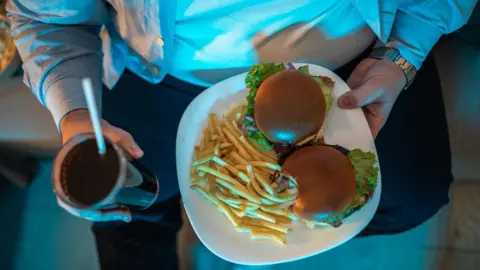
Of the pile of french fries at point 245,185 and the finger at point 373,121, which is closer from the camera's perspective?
the pile of french fries at point 245,185

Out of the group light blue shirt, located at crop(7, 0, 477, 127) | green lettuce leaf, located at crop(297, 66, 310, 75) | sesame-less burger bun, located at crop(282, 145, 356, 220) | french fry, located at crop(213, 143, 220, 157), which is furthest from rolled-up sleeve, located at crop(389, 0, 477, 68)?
french fry, located at crop(213, 143, 220, 157)

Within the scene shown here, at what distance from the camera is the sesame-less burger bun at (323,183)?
2.87 feet

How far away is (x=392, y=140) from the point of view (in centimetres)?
113

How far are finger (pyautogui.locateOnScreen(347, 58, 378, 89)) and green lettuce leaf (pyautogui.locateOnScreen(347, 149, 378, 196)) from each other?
0.24 metres

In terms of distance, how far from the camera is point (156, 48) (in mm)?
1018

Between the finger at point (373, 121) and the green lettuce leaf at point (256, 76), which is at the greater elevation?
the green lettuce leaf at point (256, 76)

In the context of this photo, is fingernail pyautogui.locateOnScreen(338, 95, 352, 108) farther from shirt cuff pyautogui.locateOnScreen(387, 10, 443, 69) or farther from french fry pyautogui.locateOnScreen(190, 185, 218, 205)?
french fry pyautogui.locateOnScreen(190, 185, 218, 205)

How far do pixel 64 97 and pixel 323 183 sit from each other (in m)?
0.51

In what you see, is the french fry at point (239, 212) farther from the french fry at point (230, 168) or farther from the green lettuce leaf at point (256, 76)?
the green lettuce leaf at point (256, 76)

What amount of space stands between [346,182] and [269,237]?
18cm

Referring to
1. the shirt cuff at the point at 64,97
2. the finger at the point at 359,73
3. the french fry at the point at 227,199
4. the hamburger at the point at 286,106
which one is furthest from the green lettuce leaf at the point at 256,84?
the shirt cuff at the point at 64,97

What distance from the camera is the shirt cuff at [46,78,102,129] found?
38.0 inches

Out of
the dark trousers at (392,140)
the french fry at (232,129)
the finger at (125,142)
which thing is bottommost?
the dark trousers at (392,140)

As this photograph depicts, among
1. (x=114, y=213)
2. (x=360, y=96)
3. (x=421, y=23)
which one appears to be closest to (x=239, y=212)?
(x=114, y=213)
